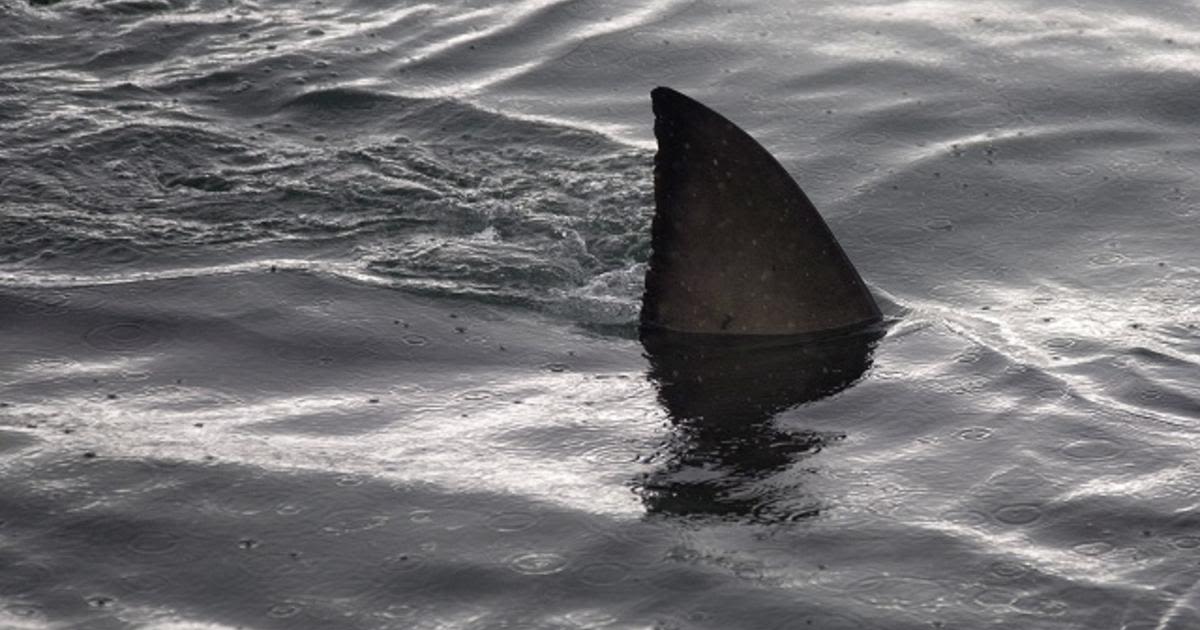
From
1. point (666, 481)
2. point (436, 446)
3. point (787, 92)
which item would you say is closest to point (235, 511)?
point (436, 446)

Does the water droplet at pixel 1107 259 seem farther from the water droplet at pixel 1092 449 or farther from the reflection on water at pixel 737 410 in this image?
the water droplet at pixel 1092 449

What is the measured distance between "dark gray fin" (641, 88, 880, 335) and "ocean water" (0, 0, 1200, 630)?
0.16 metres

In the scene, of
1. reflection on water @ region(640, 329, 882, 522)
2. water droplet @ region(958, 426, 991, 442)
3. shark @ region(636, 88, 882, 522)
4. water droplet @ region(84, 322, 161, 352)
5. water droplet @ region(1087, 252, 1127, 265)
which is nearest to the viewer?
reflection on water @ region(640, 329, 882, 522)

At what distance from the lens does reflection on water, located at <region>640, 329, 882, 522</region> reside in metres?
6.04

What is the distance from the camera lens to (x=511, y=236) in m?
8.29

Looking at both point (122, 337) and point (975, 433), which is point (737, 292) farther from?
point (122, 337)

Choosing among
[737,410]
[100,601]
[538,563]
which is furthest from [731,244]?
[100,601]

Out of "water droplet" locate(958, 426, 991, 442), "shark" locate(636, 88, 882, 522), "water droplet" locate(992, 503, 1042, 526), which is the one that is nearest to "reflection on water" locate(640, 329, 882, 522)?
"shark" locate(636, 88, 882, 522)

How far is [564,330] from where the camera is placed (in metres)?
7.40

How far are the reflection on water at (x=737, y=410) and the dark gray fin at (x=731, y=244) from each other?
0.25 feet

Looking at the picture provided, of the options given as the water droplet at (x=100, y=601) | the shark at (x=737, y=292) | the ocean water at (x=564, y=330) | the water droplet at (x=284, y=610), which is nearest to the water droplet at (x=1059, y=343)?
the ocean water at (x=564, y=330)

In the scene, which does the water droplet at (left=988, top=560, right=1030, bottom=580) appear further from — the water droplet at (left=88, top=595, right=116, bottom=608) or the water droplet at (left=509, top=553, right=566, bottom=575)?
the water droplet at (left=88, top=595, right=116, bottom=608)

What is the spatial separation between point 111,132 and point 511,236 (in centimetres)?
213

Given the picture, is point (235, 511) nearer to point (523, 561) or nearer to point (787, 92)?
point (523, 561)
